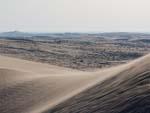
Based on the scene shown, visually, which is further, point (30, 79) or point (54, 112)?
point (30, 79)

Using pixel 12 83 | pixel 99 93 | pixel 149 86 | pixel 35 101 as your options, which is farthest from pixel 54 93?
pixel 149 86

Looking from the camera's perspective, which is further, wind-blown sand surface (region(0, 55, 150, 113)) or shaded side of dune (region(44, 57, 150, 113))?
wind-blown sand surface (region(0, 55, 150, 113))

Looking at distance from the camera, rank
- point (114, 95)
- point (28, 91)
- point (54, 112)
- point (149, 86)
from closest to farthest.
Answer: point (149, 86)
point (114, 95)
point (54, 112)
point (28, 91)

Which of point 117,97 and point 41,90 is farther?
point 41,90

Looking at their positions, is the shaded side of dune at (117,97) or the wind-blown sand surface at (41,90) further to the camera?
the wind-blown sand surface at (41,90)

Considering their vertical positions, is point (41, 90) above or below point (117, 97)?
below

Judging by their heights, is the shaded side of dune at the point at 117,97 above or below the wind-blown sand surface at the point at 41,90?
above

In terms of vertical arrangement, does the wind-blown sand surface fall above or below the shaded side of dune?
below

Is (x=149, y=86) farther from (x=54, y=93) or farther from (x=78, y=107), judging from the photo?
(x=54, y=93)
